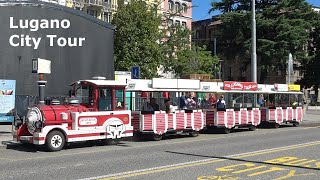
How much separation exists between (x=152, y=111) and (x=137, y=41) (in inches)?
682

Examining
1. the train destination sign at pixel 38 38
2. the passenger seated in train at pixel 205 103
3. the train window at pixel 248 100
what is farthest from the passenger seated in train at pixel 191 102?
the train destination sign at pixel 38 38

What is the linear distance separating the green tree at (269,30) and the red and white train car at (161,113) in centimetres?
3707

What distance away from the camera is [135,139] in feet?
62.2

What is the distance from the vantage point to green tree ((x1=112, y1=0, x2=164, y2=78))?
3447cm

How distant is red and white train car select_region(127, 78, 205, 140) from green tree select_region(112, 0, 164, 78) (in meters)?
14.3

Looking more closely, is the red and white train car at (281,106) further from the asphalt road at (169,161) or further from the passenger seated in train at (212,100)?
the asphalt road at (169,161)

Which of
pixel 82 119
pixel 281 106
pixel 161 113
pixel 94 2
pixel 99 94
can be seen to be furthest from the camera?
pixel 94 2

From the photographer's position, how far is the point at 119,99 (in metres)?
16.7

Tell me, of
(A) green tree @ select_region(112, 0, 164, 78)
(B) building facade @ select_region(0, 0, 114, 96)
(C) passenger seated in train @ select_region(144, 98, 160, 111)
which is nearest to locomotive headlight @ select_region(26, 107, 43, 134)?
(C) passenger seated in train @ select_region(144, 98, 160, 111)

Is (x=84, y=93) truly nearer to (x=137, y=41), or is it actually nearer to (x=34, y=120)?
(x=34, y=120)

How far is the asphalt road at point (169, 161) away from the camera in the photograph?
9.66m

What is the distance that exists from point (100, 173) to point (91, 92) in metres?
6.76

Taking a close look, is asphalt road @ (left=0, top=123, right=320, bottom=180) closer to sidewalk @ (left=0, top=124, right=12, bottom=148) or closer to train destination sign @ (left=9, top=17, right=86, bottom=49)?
sidewalk @ (left=0, top=124, right=12, bottom=148)

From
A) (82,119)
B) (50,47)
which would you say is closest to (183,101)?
(82,119)
